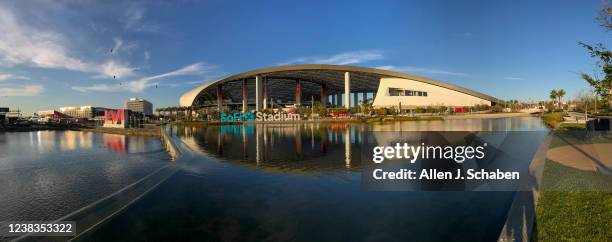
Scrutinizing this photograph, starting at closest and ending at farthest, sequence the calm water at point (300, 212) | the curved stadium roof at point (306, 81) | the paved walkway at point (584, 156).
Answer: the calm water at point (300, 212)
the paved walkway at point (584, 156)
the curved stadium roof at point (306, 81)

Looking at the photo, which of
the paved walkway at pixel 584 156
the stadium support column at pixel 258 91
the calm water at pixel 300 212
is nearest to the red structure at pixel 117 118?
the stadium support column at pixel 258 91

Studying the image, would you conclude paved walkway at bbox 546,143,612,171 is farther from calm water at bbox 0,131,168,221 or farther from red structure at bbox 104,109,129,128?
red structure at bbox 104,109,129,128

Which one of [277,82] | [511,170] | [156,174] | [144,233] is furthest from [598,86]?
[277,82]

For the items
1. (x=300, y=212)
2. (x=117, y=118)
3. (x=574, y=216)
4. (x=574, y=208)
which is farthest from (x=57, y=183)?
(x=117, y=118)

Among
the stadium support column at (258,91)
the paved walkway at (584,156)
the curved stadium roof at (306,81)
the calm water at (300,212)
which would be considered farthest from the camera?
the stadium support column at (258,91)

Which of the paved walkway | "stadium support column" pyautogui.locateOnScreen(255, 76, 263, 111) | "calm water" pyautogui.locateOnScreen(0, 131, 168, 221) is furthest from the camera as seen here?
"stadium support column" pyautogui.locateOnScreen(255, 76, 263, 111)

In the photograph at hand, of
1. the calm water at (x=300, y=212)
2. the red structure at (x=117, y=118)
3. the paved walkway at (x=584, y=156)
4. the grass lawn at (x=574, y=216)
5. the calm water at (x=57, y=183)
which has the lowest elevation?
the calm water at (x=57, y=183)

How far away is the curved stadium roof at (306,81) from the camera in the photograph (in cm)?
Result: 10050

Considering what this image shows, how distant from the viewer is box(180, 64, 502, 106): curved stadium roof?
100500mm

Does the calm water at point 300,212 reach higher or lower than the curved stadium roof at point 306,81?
lower

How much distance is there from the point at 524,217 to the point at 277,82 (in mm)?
109575

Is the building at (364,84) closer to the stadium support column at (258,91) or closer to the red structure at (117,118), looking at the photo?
the stadium support column at (258,91)

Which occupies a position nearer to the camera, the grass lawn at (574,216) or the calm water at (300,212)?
the grass lawn at (574,216)

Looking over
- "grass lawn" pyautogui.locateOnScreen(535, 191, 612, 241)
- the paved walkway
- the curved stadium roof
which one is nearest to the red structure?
the curved stadium roof
